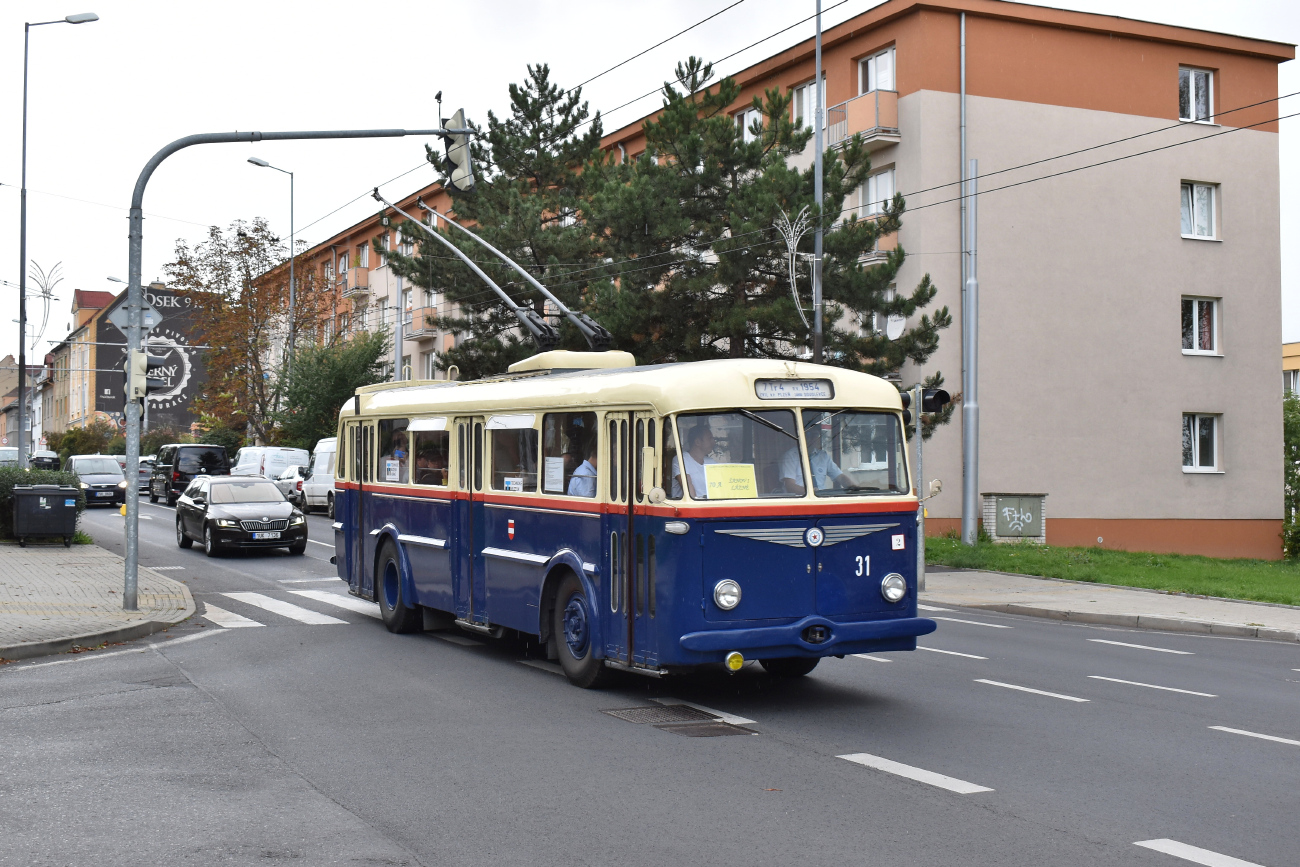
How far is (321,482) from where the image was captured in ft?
123

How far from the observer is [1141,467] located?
32.5 m

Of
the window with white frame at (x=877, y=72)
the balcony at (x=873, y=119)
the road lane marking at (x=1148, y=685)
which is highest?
the window with white frame at (x=877, y=72)

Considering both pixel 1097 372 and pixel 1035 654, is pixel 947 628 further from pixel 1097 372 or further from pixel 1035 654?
pixel 1097 372

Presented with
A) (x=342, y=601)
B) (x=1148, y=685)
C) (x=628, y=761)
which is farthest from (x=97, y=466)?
(x=628, y=761)

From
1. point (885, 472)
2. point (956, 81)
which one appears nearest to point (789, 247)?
point (956, 81)

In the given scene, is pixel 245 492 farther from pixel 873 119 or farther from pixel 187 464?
pixel 187 464

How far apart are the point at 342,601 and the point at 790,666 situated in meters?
8.39

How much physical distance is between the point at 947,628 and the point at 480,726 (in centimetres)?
795

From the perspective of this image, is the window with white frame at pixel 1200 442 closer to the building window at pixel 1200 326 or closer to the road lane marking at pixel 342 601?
the building window at pixel 1200 326

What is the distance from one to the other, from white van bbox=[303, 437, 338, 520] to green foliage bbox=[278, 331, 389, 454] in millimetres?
11299

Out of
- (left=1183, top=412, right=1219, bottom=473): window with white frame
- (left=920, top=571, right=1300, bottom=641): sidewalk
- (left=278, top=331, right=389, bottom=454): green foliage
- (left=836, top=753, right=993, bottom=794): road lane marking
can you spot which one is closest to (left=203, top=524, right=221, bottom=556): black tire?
(left=920, top=571, right=1300, bottom=641): sidewalk

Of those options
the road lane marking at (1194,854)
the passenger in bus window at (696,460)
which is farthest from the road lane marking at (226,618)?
the road lane marking at (1194,854)

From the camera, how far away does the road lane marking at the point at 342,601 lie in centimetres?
1612

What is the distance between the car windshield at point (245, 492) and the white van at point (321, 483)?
11.3 m
